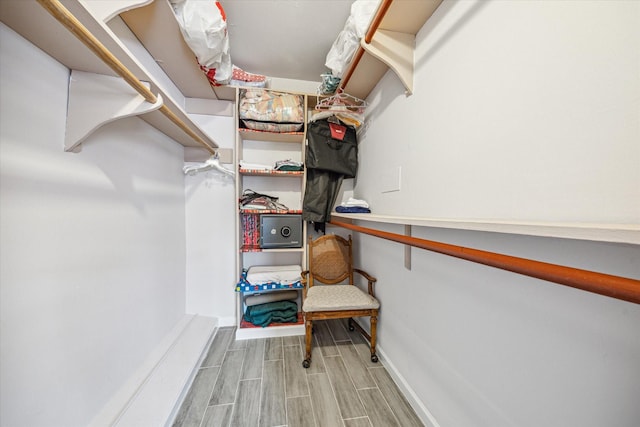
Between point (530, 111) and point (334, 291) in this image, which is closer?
point (530, 111)

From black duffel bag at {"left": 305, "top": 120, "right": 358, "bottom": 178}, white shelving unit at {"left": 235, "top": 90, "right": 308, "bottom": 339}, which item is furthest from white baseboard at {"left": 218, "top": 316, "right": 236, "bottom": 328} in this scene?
black duffel bag at {"left": 305, "top": 120, "right": 358, "bottom": 178}

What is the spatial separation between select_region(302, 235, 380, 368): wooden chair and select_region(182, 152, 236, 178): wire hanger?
3.24 feet

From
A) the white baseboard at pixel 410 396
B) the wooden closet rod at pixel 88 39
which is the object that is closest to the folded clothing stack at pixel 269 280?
the white baseboard at pixel 410 396

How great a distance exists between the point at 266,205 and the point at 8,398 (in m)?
1.49

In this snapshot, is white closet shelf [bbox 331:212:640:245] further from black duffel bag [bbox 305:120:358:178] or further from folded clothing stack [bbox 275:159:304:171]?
folded clothing stack [bbox 275:159:304:171]

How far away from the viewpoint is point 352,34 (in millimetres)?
1308

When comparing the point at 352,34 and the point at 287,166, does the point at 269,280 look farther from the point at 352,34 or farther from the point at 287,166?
the point at 352,34

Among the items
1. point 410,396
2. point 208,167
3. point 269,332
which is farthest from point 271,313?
point 208,167

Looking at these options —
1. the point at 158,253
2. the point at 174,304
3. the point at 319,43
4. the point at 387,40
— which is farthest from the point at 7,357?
the point at 319,43

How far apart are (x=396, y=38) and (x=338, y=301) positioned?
5.20ft

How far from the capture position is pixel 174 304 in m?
1.79

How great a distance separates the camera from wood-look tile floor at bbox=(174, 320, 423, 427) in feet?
3.84

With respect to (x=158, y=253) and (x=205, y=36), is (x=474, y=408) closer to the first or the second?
(x=158, y=253)

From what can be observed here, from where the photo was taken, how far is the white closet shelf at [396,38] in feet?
3.19
